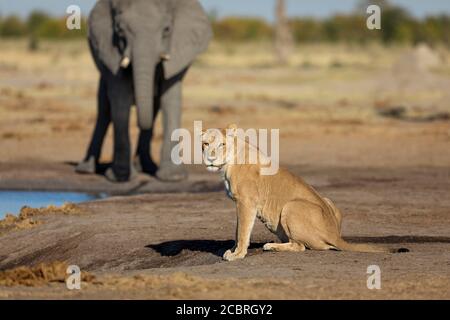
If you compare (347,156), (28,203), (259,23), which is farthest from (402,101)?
(259,23)

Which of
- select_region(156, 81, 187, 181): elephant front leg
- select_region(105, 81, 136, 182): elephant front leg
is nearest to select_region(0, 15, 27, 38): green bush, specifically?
select_region(156, 81, 187, 181): elephant front leg

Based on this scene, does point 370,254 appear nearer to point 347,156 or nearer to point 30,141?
point 347,156

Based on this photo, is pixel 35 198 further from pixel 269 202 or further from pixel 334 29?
pixel 334 29

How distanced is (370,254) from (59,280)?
2.68 metres

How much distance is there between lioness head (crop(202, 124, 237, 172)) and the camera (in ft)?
34.8

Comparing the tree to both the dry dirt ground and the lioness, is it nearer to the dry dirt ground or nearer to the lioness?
the dry dirt ground

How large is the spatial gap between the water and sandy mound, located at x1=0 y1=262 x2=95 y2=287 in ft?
17.9

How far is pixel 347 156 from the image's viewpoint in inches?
845

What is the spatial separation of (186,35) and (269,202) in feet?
24.9

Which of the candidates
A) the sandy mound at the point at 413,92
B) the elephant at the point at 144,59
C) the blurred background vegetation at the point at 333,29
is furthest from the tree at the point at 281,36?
the elephant at the point at 144,59

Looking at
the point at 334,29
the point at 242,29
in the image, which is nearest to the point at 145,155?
the point at 334,29

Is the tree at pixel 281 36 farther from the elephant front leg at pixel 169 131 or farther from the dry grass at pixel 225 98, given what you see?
the elephant front leg at pixel 169 131

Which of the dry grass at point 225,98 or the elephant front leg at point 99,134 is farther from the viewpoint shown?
the dry grass at point 225,98

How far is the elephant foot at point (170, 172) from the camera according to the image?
17672mm
